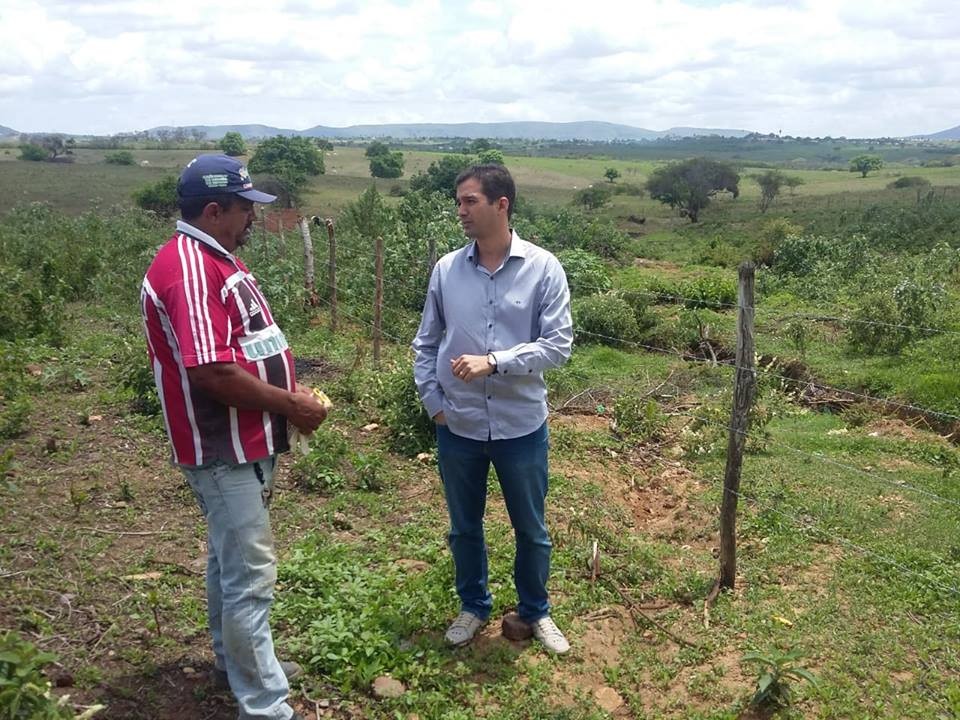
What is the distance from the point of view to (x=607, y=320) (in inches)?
464

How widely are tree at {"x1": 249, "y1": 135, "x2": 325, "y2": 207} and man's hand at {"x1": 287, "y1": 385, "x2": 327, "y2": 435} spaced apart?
128 ft

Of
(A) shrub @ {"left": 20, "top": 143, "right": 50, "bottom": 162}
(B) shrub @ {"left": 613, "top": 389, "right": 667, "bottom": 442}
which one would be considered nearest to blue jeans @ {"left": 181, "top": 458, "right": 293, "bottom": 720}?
(B) shrub @ {"left": 613, "top": 389, "right": 667, "bottom": 442}

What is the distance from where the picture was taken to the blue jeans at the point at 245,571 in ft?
8.86

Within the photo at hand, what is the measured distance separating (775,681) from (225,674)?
86.7 inches

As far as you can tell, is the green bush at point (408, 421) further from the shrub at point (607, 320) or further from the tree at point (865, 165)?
the tree at point (865, 165)

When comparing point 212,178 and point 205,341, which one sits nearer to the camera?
point 205,341

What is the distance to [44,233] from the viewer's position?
50.9 feet

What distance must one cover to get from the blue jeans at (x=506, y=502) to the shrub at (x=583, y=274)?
1146cm

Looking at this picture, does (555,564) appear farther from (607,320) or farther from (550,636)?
(607,320)

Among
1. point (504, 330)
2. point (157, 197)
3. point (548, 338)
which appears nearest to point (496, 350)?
point (504, 330)

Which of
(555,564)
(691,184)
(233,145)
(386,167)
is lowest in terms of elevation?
(555,564)

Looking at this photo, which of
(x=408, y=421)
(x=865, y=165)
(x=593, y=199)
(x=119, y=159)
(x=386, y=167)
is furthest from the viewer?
(x=865, y=165)

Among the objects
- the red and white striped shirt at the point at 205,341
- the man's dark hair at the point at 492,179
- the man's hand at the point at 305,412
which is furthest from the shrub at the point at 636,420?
the red and white striped shirt at the point at 205,341

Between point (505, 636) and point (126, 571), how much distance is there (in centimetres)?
193
